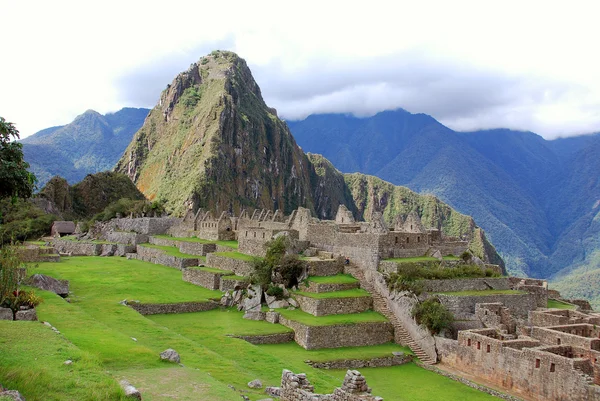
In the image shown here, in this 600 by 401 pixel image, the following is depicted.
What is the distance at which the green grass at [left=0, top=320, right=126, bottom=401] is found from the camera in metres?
9.43

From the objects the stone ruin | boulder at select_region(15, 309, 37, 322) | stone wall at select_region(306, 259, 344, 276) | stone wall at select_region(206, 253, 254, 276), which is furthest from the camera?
stone wall at select_region(206, 253, 254, 276)

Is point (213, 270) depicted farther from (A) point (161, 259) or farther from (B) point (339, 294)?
(A) point (161, 259)

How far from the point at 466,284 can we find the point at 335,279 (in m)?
6.13

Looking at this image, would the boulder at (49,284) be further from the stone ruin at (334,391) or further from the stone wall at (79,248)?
the stone wall at (79,248)

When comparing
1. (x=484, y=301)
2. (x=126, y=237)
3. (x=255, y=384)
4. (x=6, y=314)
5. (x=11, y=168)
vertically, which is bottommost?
(x=255, y=384)

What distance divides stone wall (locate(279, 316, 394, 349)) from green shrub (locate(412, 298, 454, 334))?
153 centimetres

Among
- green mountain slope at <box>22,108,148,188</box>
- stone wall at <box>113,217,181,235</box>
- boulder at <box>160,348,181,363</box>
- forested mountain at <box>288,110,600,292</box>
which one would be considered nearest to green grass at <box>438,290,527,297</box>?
boulder at <box>160,348,181,363</box>

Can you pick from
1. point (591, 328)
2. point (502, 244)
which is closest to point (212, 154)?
point (502, 244)

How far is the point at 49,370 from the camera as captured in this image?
10391 millimetres

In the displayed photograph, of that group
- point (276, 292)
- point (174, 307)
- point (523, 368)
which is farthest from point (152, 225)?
point (523, 368)

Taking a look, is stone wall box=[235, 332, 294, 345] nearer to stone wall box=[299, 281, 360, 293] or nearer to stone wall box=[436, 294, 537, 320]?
stone wall box=[299, 281, 360, 293]

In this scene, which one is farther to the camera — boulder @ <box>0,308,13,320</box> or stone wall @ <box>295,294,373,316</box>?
stone wall @ <box>295,294,373,316</box>

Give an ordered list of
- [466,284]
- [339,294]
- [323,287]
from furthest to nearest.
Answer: [466,284] < [323,287] < [339,294]

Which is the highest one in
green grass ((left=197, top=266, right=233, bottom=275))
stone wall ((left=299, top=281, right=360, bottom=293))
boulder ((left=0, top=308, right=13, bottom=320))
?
stone wall ((left=299, top=281, right=360, bottom=293))
